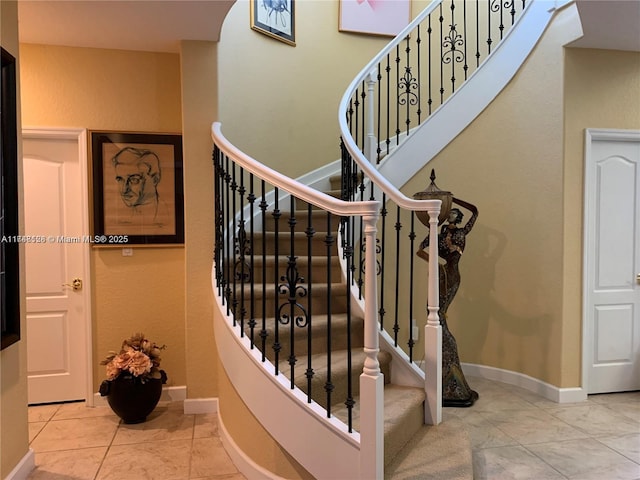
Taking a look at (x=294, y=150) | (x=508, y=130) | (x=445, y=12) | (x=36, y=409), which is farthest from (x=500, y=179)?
(x=36, y=409)

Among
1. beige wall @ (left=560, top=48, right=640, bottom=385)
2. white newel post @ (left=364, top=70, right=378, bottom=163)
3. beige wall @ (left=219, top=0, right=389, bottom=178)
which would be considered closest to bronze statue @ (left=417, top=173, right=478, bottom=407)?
beige wall @ (left=560, top=48, right=640, bottom=385)

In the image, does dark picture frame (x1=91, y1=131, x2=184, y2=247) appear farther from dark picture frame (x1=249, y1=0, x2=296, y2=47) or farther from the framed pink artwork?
the framed pink artwork

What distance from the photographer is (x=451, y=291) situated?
3.28m

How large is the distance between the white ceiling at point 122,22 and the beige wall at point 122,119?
0.13 meters

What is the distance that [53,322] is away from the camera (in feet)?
11.4

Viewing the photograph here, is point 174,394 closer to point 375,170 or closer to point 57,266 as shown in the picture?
point 57,266

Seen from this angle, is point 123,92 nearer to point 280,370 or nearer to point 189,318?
point 189,318

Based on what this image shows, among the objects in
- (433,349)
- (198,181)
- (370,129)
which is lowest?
(433,349)

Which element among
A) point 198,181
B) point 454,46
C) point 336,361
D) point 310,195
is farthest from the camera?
point 454,46

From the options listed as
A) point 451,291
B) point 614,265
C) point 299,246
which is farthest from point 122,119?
point 614,265

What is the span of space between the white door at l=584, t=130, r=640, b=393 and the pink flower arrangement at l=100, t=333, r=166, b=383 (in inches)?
122

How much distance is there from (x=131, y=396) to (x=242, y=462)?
1003 mm

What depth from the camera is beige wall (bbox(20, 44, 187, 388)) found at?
132 inches

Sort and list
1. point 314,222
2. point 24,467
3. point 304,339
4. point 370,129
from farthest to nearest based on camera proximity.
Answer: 1. point 370,129
2. point 314,222
3. point 304,339
4. point 24,467
